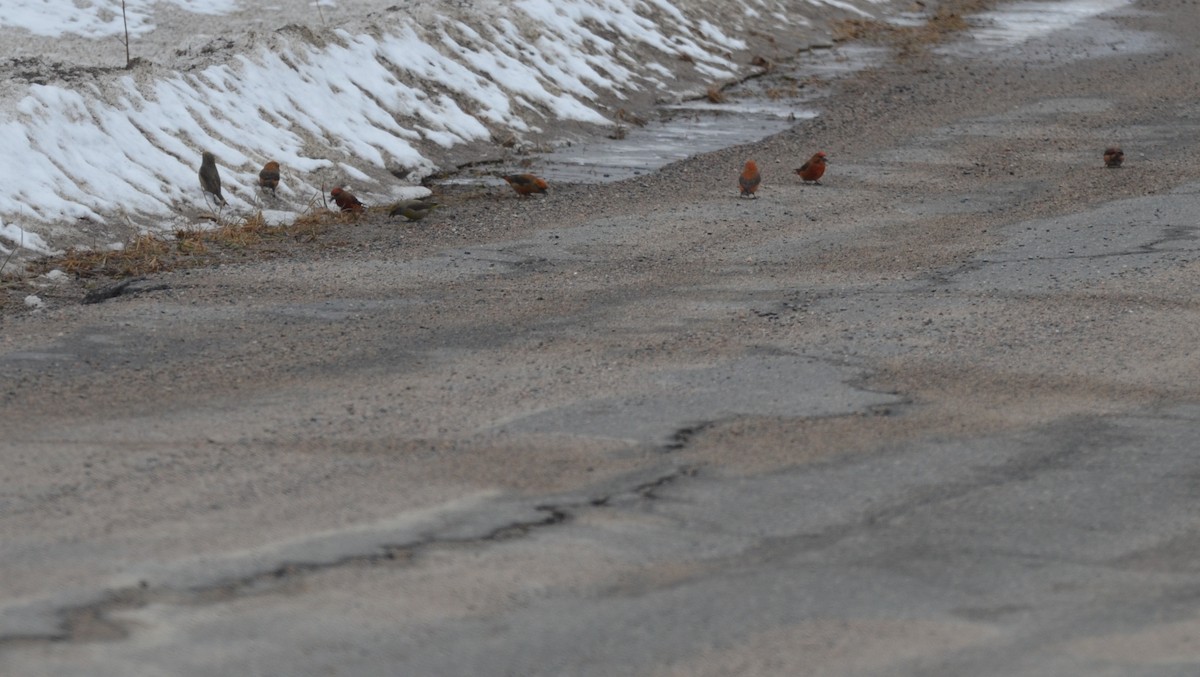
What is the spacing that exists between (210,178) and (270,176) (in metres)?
0.49

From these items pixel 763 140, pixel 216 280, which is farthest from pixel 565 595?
pixel 763 140

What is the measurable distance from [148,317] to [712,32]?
43.3 feet

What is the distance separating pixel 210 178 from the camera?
11.3 meters

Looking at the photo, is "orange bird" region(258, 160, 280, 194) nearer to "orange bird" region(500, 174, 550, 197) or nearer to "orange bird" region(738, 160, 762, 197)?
"orange bird" region(500, 174, 550, 197)

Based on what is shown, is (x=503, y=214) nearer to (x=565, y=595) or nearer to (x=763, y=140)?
(x=763, y=140)

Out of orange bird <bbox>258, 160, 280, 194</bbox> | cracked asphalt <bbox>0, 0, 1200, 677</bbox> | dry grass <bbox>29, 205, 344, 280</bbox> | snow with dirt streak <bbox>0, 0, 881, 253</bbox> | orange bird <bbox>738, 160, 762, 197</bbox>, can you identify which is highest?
snow with dirt streak <bbox>0, 0, 881, 253</bbox>

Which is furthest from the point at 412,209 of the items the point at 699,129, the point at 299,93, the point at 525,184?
the point at 699,129

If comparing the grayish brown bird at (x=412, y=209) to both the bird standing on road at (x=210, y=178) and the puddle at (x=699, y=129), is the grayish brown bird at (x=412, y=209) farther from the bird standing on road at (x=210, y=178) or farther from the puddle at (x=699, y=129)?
the puddle at (x=699, y=129)

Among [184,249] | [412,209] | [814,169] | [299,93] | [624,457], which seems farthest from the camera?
[299,93]

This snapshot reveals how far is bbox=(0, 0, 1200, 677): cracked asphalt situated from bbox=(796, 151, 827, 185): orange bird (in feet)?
5.10

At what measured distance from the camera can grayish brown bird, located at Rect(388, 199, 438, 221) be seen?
11.2m

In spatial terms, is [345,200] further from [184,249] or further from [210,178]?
[184,249]

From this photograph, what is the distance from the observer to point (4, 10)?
16.9m

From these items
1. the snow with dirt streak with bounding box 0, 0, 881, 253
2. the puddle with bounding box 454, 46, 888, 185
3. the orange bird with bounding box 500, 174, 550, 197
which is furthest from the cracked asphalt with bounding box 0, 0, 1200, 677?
the puddle with bounding box 454, 46, 888, 185
